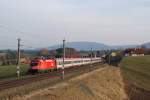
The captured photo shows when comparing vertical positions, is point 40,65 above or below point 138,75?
above

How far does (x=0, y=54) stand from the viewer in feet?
370

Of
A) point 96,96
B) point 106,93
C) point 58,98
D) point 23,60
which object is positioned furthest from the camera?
point 23,60

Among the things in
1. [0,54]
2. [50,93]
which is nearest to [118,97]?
[50,93]

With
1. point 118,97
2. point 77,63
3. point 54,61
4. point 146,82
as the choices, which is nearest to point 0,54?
point 77,63

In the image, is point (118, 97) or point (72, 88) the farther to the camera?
point (118, 97)

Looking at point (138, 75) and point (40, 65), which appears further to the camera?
point (138, 75)

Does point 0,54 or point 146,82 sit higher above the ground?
point 0,54

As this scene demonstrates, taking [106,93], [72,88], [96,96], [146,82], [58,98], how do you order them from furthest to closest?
[146,82] → [106,93] → [96,96] → [72,88] → [58,98]

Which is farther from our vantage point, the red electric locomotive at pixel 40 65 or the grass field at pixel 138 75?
the grass field at pixel 138 75

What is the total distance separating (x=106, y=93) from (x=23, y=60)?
66.4m

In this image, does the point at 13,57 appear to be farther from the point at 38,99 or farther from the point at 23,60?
the point at 38,99

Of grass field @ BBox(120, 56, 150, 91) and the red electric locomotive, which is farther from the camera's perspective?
grass field @ BBox(120, 56, 150, 91)

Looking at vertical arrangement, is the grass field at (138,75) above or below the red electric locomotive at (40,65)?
below

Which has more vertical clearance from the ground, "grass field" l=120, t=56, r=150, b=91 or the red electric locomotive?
the red electric locomotive
